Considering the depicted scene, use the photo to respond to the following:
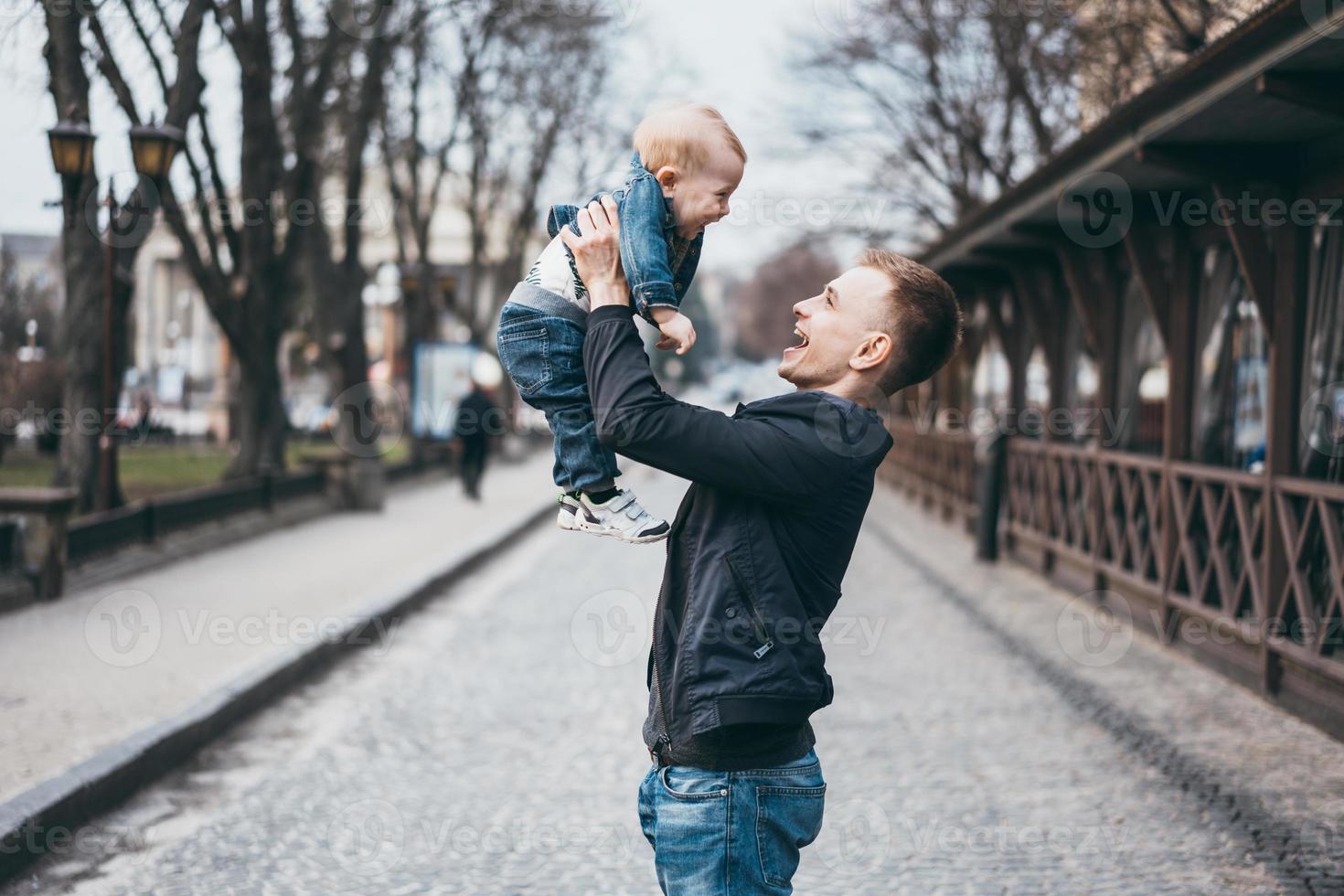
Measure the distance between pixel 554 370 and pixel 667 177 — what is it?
0.35m

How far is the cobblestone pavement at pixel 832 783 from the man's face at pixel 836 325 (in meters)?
3.08

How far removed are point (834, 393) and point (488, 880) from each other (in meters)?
3.25

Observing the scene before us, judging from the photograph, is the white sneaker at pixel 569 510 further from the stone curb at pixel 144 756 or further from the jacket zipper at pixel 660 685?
the stone curb at pixel 144 756

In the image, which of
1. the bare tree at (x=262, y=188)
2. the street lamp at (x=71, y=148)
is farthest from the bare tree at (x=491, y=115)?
the street lamp at (x=71, y=148)

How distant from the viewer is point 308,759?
23.4 feet

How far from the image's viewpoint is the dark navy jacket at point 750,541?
231 centimetres

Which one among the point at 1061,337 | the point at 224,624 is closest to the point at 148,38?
the point at 224,624

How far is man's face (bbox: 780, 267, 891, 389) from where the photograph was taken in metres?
2.51

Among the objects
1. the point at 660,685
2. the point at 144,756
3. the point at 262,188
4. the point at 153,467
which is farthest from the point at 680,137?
the point at 153,467

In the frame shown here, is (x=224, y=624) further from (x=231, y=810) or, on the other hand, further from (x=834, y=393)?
(x=834, y=393)

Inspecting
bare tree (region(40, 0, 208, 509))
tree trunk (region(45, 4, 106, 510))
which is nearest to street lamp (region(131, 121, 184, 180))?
bare tree (region(40, 0, 208, 509))

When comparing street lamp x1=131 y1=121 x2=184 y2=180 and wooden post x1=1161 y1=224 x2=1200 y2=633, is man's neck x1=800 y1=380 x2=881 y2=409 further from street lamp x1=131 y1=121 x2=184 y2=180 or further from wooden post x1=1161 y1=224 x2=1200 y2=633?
street lamp x1=131 y1=121 x2=184 y2=180

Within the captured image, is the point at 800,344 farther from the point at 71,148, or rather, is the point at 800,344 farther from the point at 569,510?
the point at 71,148

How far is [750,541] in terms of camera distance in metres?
2.43
